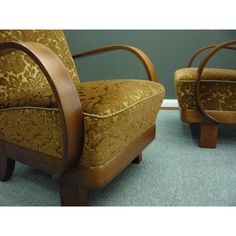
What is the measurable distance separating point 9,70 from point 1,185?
0.44m

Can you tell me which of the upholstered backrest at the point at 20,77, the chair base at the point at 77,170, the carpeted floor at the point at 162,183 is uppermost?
the upholstered backrest at the point at 20,77

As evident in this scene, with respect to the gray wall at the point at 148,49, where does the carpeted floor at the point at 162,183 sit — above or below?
below

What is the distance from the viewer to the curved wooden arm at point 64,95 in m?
0.59

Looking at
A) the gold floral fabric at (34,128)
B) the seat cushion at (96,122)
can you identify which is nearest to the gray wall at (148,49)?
the seat cushion at (96,122)

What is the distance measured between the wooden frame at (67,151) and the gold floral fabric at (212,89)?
513 mm

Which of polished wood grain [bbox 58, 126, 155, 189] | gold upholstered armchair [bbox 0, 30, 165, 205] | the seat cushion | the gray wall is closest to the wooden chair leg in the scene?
gold upholstered armchair [bbox 0, 30, 165, 205]

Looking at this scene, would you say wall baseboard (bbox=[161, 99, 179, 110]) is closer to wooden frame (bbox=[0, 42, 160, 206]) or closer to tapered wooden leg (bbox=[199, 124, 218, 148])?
tapered wooden leg (bbox=[199, 124, 218, 148])

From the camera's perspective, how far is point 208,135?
4.25 feet

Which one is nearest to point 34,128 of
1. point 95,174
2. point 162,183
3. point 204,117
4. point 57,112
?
point 57,112

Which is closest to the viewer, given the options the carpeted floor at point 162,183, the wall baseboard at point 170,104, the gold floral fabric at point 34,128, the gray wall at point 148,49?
the gold floral fabric at point 34,128

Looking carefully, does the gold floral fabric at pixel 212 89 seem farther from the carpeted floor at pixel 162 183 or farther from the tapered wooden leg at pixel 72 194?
the tapered wooden leg at pixel 72 194

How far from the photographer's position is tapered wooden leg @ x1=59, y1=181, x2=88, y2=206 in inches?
28.6

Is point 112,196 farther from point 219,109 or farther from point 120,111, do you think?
point 219,109

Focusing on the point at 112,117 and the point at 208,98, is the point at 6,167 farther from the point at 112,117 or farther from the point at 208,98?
→ the point at 208,98
